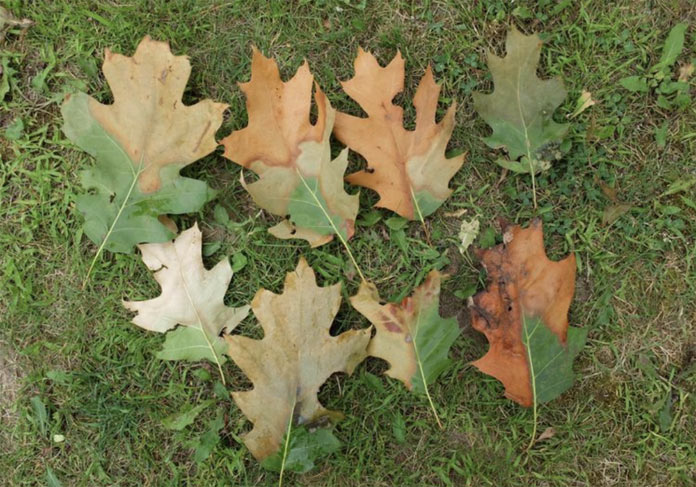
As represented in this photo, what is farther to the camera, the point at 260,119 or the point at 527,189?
the point at 527,189

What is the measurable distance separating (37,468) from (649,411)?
7.88 ft

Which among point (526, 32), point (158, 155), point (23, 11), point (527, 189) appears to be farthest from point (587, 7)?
point (23, 11)

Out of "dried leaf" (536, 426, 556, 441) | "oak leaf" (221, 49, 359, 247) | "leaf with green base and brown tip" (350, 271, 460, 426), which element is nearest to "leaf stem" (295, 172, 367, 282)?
"oak leaf" (221, 49, 359, 247)

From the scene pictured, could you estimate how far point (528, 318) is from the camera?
2295mm

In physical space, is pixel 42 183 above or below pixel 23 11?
below

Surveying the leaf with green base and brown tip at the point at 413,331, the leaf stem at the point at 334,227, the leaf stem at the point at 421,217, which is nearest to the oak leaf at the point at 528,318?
the leaf with green base and brown tip at the point at 413,331

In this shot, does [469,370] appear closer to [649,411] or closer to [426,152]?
[649,411]

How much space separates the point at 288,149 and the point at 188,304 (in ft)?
2.32

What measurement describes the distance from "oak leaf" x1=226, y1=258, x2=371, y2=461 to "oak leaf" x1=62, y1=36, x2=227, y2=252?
50 cm

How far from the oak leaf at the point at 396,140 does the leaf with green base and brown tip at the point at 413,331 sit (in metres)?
0.33

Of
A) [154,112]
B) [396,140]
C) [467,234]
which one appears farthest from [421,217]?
[154,112]

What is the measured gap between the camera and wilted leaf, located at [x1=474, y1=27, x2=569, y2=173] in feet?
7.82

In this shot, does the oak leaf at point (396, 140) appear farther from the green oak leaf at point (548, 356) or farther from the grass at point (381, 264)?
the green oak leaf at point (548, 356)

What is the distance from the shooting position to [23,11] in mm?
2555
